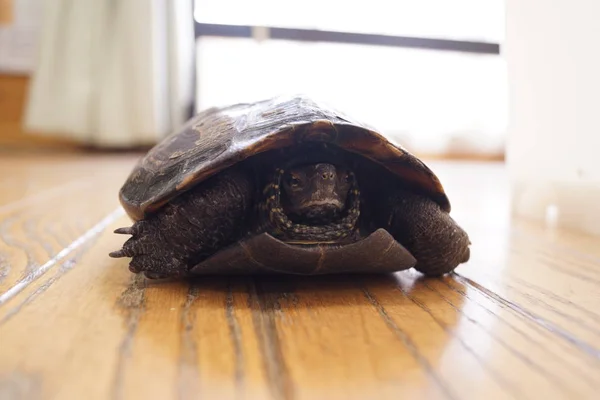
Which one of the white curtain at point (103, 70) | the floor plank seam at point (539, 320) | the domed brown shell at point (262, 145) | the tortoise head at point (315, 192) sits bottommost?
the floor plank seam at point (539, 320)

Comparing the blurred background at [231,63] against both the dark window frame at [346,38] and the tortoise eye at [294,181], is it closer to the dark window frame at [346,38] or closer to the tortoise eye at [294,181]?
the dark window frame at [346,38]

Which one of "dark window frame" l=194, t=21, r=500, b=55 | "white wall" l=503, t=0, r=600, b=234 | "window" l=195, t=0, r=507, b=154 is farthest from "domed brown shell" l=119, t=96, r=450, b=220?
"dark window frame" l=194, t=21, r=500, b=55

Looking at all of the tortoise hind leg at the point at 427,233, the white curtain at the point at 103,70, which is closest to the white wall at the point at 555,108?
the tortoise hind leg at the point at 427,233

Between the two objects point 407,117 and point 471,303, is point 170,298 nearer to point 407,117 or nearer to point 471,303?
point 471,303

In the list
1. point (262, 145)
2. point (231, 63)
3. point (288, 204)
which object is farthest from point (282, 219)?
point (231, 63)

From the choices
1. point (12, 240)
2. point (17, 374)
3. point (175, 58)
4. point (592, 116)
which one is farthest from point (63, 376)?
point (175, 58)

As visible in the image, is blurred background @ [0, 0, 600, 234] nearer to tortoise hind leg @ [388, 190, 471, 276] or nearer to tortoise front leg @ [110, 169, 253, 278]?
tortoise hind leg @ [388, 190, 471, 276]

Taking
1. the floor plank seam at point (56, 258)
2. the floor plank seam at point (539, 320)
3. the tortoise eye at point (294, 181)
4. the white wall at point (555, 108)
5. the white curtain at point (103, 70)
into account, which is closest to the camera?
the floor plank seam at point (539, 320)
